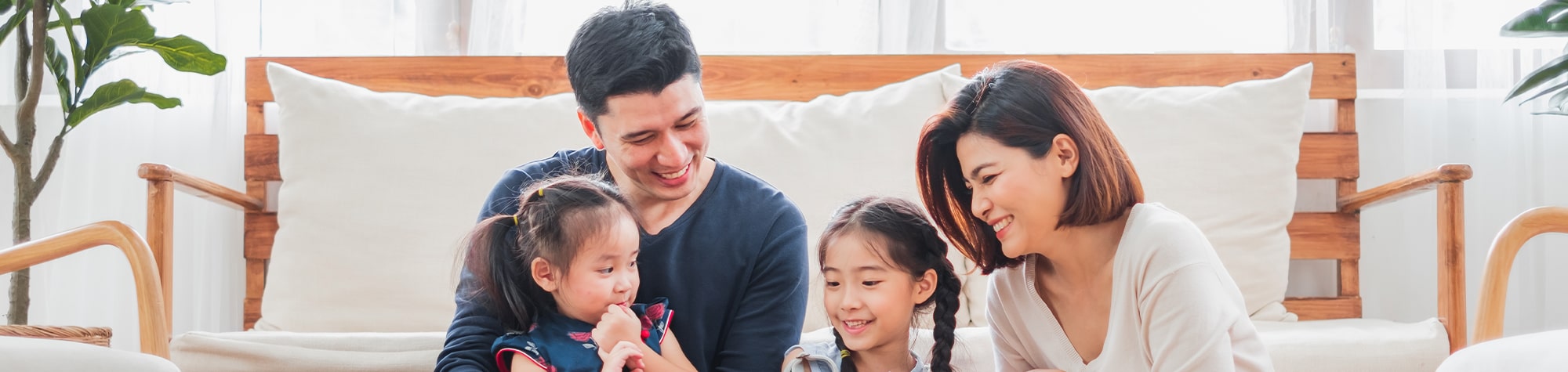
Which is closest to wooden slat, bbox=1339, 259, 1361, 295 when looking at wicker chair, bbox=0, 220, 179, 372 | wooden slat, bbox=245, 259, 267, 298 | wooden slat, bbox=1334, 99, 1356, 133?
wooden slat, bbox=1334, 99, 1356, 133

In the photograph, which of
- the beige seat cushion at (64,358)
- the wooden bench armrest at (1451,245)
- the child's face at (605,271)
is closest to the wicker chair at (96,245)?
the beige seat cushion at (64,358)

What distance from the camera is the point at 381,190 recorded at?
87.0 inches

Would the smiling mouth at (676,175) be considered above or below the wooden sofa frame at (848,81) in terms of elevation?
below

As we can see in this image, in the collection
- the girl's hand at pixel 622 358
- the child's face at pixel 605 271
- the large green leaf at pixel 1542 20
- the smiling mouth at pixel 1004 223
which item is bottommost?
the girl's hand at pixel 622 358

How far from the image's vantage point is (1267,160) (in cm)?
226

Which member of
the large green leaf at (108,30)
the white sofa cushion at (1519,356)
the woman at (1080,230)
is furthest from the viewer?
the large green leaf at (108,30)

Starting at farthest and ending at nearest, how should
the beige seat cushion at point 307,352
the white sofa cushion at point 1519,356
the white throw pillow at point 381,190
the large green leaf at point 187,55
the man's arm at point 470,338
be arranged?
the white throw pillow at point 381,190 < the large green leaf at point 187,55 < the beige seat cushion at point 307,352 < the man's arm at point 470,338 < the white sofa cushion at point 1519,356

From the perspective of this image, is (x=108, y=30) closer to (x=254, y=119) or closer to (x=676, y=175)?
(x=254, y=119)

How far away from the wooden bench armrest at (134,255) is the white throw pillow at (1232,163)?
5.66 feet

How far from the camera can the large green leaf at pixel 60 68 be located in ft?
6.61

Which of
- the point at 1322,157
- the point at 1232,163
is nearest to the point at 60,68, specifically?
the point at 1232,163

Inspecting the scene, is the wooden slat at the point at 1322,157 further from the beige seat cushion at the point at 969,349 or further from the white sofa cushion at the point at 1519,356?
the white sofa cushion at the point at 1519,356

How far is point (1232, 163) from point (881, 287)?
107cm

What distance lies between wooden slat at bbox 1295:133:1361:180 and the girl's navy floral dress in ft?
5.51
